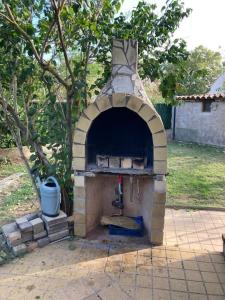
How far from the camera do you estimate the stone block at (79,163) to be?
423 centimetres

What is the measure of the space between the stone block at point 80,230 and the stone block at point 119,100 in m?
1.93

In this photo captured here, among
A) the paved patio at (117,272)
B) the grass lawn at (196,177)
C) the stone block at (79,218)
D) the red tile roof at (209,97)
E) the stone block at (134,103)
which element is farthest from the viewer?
the red tile roof at (209,97)

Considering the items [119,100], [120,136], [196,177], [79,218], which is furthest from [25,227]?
[196,177]

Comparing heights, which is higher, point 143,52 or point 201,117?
point 143,52

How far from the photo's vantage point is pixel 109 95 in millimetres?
4023

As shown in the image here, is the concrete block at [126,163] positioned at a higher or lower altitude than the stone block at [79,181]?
higher

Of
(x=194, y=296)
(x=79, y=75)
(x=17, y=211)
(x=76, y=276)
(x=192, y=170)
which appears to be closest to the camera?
(x=194, y=296)

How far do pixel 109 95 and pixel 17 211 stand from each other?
10.2ft

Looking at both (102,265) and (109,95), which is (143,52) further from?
(102,265)

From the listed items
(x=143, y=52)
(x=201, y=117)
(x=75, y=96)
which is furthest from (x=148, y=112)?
(x=201, y=117)

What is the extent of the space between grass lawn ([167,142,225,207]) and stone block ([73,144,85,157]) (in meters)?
2.96

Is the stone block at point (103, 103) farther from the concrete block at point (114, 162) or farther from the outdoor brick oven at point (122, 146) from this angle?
the concrete block at point (114, 162)

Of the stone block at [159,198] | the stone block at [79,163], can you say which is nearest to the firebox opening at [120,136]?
the stone block at [79,163]

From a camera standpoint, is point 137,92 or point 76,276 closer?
point 76,276
